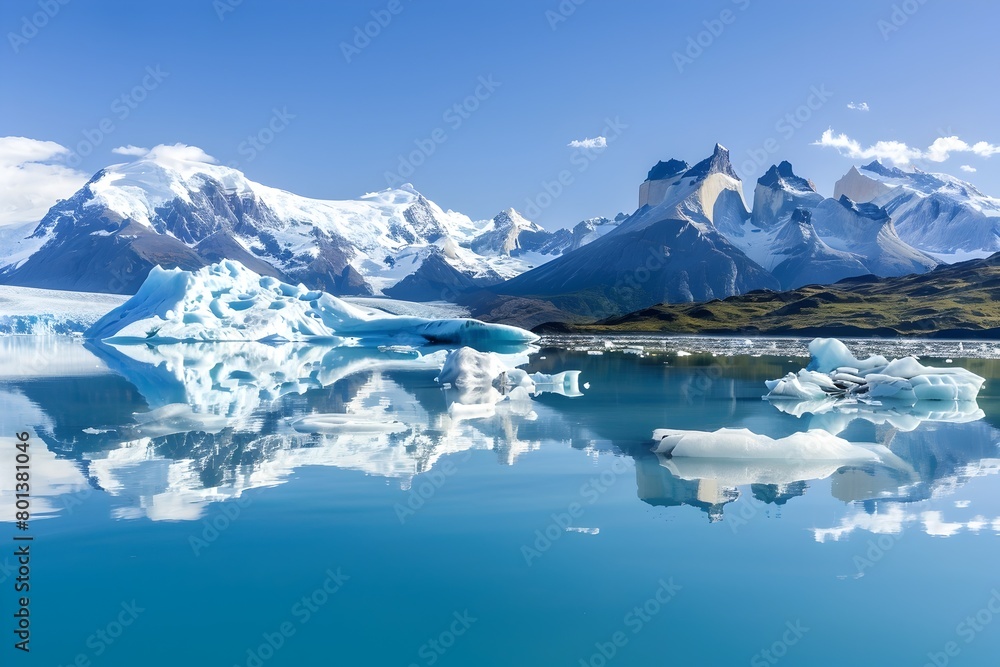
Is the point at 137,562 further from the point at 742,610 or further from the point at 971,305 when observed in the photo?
the point at 971,305

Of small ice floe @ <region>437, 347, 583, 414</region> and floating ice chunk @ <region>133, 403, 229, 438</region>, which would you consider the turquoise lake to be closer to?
floating ice chunk @ <region>133, 403, 229, 438</region>

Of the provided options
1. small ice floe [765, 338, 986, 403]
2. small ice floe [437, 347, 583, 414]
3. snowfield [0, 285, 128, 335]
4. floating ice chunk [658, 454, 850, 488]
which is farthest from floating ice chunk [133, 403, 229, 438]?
snowfield [0, 285, 128, 335]

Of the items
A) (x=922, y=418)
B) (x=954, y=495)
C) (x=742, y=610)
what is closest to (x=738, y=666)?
(x=742, y=610)

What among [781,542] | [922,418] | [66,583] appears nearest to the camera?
[66,583]

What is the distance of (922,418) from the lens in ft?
66.6

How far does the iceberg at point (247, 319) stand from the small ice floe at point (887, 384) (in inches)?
1634

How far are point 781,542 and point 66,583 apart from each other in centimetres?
768

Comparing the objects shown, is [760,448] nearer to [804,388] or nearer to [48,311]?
[804,388]

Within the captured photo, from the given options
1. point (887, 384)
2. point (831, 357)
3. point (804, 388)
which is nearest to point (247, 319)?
point (831, 357)

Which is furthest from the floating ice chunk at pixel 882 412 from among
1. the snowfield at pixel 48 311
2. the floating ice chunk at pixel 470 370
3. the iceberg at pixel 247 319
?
the snowfield at pixel 48 311

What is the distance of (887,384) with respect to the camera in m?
25.2

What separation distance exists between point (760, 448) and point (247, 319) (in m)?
54.8

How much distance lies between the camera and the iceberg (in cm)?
5719

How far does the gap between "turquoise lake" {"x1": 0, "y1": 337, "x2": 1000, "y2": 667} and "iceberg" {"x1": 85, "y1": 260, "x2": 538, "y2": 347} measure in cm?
4206
